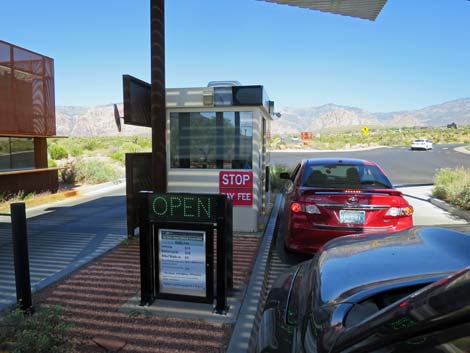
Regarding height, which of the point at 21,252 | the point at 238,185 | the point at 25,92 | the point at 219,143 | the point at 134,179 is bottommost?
the point at 21,252

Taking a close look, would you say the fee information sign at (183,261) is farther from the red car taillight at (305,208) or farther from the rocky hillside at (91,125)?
the rocky hillside at (91,125)

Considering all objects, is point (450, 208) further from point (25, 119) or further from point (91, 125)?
point (91, 125)

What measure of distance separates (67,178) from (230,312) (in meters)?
13.1

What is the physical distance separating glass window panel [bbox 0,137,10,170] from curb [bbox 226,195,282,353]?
8.24 meters

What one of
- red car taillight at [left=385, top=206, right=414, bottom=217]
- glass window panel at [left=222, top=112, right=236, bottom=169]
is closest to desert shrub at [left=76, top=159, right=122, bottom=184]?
glass window panel at [left=222, top=112, right=236, bottom=169]

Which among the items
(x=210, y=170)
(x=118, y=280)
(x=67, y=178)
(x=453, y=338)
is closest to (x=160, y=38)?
(x=210, y=170)

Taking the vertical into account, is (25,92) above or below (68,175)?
above

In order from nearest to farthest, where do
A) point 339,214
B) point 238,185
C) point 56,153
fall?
point 339,214
point 238,185
point 56,153

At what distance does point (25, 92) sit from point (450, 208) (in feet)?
39.0

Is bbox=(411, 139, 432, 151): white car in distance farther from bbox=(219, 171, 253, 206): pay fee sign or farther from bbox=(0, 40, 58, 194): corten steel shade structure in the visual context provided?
bbox=(219, 171, 253, 206): pay fee sign

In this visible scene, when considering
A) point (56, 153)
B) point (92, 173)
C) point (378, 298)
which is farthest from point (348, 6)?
point (56, 153)

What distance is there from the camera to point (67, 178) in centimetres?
1504

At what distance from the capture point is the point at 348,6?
243 inches

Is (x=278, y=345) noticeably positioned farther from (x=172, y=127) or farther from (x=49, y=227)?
(x=49, y=227)
